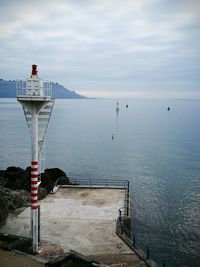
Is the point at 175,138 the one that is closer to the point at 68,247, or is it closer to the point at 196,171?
the point at 196,171

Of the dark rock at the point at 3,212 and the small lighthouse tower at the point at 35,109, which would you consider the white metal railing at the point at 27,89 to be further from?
the dark rock at the point at 3,212

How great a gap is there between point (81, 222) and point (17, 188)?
13639 millimetres

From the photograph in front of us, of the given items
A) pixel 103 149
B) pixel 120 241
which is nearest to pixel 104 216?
pixel 120 241

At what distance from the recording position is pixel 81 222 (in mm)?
23000

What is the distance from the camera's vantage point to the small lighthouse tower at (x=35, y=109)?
59.6ft

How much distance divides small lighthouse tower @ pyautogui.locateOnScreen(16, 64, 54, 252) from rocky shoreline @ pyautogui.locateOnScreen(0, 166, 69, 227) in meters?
4.43

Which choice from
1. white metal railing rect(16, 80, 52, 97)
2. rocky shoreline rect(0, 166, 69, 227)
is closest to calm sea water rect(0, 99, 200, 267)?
rocky shoreline rect(0, 166, 69, 227)

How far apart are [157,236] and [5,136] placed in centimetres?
7724

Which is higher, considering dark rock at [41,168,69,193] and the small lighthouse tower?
the small lighthouse tower

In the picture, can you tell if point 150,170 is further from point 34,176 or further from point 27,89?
point 27,89

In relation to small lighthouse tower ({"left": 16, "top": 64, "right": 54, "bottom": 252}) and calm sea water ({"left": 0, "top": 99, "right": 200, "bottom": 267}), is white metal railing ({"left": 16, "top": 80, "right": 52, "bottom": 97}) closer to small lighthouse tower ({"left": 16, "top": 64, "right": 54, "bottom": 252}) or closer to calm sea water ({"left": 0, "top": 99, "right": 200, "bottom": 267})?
small lighthouse tower ({"left": 16, "top": 64, "right": 54, "bottom": 252})

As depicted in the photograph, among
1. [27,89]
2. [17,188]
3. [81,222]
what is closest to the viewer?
[27,89]

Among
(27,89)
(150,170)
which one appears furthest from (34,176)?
(150,170)

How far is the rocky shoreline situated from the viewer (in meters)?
23.1
